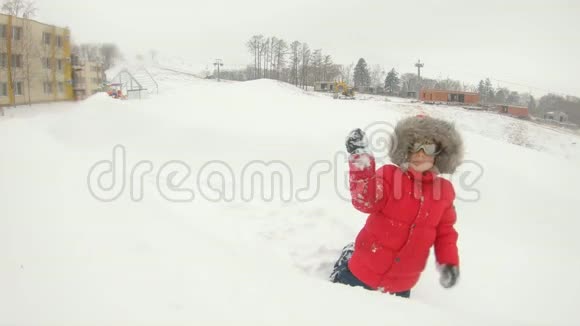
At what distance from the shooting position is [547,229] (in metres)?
3.27

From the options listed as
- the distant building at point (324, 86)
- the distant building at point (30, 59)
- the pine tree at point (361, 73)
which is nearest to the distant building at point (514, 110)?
the distant building at point (30, 59)

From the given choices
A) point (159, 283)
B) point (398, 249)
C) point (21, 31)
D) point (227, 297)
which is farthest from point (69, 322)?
point (21, 31)

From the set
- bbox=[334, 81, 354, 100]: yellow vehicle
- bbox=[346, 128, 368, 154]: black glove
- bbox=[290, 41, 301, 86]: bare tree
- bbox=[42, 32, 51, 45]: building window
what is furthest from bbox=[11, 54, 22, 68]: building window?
bbox=[334, 81, 354, 100]: yellow vehicle

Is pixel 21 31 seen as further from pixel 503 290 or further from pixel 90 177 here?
pixel 503 290

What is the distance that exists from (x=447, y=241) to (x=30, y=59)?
4030 millimetres

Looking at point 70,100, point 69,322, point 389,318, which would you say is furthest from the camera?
point 70,100

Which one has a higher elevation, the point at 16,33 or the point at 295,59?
the point at 295,59

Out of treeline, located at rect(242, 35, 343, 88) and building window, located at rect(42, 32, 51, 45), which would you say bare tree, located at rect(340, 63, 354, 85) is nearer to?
treeline, located at rect(242, 35, 343, 88)

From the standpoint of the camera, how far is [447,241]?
1.75 meters

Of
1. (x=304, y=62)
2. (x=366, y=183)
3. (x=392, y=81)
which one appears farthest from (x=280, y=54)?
(x=392, y=81)

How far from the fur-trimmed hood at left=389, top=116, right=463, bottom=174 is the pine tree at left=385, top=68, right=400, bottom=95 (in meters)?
20.3

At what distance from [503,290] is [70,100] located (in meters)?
4.69

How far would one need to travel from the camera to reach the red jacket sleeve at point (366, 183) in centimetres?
162

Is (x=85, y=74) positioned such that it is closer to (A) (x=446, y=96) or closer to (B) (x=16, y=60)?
(B) (x=16, y=60)
